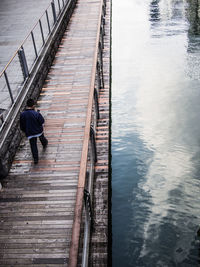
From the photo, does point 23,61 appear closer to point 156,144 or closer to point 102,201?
point 102,201

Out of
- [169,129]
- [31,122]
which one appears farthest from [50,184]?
[169,129]

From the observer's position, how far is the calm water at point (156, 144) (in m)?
8.15

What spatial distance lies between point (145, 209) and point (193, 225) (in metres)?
1.50

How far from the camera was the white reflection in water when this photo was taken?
8927mm

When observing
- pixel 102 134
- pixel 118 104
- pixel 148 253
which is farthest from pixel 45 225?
pixel 118 104

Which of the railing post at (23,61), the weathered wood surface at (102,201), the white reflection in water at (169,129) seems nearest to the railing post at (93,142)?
the weathered wood surface at (102,201)

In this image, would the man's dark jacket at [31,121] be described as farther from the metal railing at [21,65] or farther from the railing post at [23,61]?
the railing post at [23,61]

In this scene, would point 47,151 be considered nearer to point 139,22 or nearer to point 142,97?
point 142,97

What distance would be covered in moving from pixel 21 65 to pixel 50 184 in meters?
4.13

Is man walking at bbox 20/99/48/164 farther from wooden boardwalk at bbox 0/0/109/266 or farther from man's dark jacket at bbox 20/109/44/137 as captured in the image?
wooden boardwalk at bbox 0/0/109/266

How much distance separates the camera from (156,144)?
1267 centimetres

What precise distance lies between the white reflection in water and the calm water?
3cm

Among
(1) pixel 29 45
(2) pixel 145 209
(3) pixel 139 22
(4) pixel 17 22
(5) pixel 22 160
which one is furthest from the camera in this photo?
(3) pixel 139 22

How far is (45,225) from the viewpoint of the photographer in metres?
5.63
